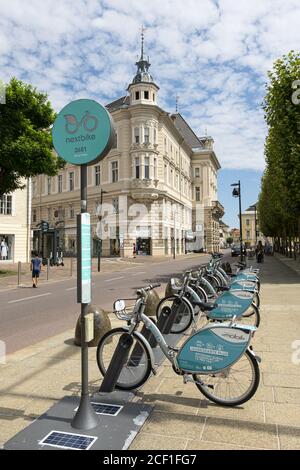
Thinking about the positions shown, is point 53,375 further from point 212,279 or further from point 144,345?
point 212,279

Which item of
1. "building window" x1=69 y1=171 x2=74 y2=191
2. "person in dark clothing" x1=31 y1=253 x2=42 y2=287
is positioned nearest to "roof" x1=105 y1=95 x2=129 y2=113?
"building window" x1=69 y1=171 x2=74 y2=191

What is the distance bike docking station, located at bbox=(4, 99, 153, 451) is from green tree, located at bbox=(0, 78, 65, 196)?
1778 centimetres

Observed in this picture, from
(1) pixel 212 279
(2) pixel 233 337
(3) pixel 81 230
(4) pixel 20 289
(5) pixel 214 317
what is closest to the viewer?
(3) pixel 81 230

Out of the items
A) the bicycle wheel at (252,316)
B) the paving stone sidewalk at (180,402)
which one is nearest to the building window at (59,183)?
the bicycle wheel at (252,316)

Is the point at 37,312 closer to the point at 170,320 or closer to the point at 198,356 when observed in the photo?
the point at 170,320

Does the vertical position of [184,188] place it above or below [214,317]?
above

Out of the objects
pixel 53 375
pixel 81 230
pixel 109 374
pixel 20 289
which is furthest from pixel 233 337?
pixel 20 289

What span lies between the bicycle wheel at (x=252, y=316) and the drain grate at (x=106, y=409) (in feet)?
14.2

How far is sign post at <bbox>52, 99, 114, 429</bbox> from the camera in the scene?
3686 mm

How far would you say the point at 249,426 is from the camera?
12.4ft

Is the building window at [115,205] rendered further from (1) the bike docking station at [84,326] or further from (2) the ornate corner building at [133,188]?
(1) the bike docking station at [84,326]

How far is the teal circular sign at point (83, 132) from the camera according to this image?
3764mm

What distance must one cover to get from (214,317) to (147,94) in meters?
46.9

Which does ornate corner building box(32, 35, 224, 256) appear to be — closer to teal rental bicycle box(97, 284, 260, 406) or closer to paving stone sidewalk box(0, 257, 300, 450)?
paving stone sidewalk box(0, 257, 300, 450)
